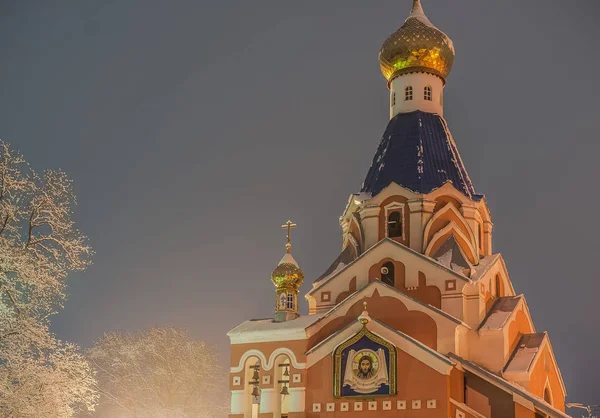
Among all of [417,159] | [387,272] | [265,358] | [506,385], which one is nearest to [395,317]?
[387,272]

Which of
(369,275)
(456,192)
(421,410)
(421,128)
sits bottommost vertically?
(421,410)

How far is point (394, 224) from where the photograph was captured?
71.9 feet

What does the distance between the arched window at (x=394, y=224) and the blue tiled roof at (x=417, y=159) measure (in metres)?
0.67

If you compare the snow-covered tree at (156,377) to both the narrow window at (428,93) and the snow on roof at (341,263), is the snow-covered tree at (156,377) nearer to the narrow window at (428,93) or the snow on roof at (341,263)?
the snow on roof at (341,263)

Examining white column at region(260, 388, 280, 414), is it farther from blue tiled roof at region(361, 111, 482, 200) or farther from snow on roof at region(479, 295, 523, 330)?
blue tiled roof at region(361, 111, 482, 200)

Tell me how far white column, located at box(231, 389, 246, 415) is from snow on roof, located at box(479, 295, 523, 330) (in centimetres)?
518

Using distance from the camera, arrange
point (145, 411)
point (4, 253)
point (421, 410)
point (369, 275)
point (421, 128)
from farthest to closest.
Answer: point (145, 411) < point (421, 128) < point (369, 275) < point (421, 410) < point (4, 253)

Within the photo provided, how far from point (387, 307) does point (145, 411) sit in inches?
589

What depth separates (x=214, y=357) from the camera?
34438 mm

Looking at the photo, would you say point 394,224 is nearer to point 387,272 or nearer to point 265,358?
point 387,272

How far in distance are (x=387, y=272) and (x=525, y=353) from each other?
11.2 ft

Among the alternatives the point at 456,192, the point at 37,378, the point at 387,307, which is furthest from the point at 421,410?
the point at 37,378

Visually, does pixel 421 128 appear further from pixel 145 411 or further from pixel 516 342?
pixel 145 411

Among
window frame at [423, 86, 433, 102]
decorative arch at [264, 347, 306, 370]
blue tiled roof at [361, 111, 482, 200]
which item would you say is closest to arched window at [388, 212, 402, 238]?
blue tiled roof at [361, 111, 482, 200]
